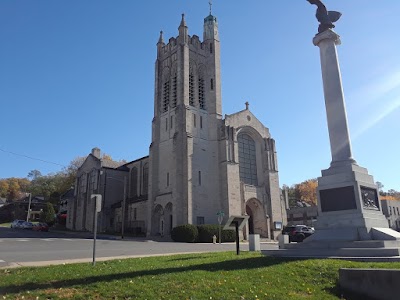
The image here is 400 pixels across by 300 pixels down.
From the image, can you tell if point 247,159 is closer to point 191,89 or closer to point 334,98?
point 191,89

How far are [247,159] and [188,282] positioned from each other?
3893 cm

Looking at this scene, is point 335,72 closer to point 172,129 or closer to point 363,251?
point 363,251

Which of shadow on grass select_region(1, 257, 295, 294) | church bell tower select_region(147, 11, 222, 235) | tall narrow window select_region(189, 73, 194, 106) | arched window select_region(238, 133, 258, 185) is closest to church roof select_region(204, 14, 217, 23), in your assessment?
church bell tower select_region(147, 11, 222, 235)

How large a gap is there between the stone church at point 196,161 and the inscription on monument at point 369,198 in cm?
2535

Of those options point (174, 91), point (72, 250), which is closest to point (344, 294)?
point (72, 250)

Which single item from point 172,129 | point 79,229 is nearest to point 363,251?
Answer: point 172,129

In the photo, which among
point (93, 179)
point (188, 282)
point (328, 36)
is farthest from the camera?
point (93, 179)

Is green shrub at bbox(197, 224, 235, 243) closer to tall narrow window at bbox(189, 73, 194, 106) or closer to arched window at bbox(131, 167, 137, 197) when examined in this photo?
tall narrow window at bbox(189, 73, 194, 106)

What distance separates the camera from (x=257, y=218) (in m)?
44.3

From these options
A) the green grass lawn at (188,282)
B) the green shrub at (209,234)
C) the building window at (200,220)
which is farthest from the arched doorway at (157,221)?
the green grass lawn at (188,282)

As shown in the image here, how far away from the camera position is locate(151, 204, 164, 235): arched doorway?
4100 centimetres

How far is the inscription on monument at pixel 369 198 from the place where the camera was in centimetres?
1344

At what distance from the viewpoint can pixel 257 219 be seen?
4431 centimetres

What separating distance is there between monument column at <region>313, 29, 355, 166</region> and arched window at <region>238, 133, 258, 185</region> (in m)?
29.5
